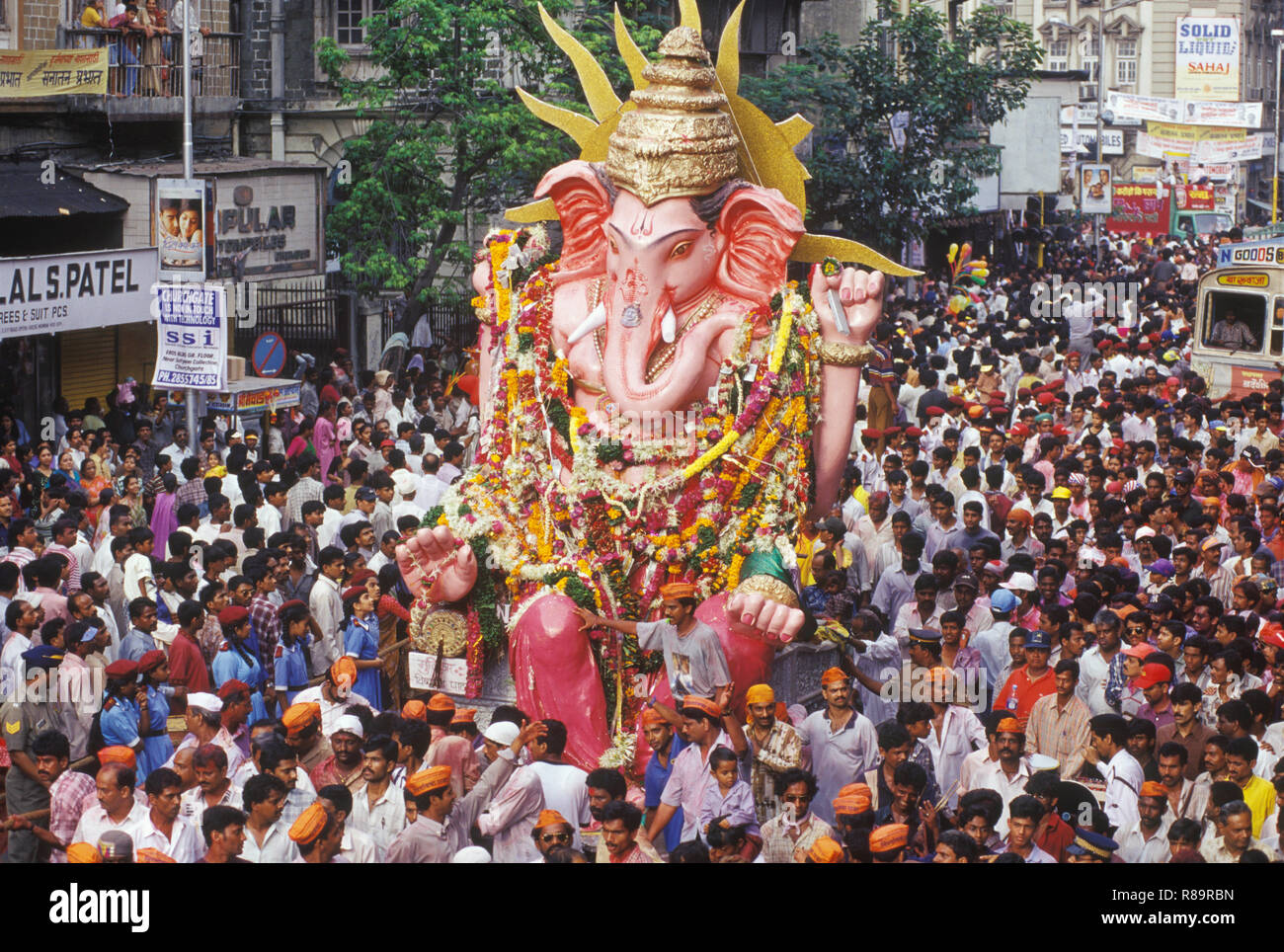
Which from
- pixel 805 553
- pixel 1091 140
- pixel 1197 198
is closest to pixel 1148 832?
pixel 805 553

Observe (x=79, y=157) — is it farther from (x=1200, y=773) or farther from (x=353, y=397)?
(x=1200, y=773)

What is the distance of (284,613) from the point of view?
9.36 metres

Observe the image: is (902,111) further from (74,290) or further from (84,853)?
(84,853)

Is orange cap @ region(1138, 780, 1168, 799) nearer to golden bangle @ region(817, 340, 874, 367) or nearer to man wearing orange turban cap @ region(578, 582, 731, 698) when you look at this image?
man wearing orange turban cap @ region(578, 582, 731, 698)

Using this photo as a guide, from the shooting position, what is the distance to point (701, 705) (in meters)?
7.83

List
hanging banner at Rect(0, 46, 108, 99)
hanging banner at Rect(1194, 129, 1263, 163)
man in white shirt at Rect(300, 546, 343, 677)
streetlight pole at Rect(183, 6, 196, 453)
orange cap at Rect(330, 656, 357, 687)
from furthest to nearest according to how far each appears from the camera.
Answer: hanging banner at Rect(1194, 129, 1263, 163)
hanging banner at Rect(0, 46, 108, 99)
streetlight pole at Rect(183, 6, 196, 453)
man in white shirt at Rect(300, 546, 343, 677)
orange cap at Rect(330, 656, 357, 687)

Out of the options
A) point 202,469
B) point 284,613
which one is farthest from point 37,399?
point 284,613

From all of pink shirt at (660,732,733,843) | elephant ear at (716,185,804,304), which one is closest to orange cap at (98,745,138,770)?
pink shirt at (660,732,733,843)

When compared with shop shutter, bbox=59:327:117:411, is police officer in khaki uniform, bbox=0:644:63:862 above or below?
below

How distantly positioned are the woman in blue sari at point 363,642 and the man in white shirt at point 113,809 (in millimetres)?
2305

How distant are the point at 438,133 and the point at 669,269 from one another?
1093 centimetres

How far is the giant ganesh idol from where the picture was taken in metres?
8.70

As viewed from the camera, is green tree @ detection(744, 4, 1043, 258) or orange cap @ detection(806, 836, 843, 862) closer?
orange cap @ detection(806, 836, 843, 862)

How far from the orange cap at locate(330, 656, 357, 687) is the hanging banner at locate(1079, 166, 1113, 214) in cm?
3056
